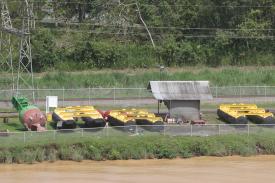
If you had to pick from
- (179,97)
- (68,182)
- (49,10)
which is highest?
(49,10)

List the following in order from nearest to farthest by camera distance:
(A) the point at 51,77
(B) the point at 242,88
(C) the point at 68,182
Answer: (C) the point at 68,182
(B) the point at 242,88
(A) the point at 51,77

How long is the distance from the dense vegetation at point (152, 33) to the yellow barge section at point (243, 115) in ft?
90.9

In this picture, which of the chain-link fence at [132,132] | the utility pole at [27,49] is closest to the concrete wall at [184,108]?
the chain-link fence at [132,132]

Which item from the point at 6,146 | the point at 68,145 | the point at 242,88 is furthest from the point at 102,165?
the point at 242,88

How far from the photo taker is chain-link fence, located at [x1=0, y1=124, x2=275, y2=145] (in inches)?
1499

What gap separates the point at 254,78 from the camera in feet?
224

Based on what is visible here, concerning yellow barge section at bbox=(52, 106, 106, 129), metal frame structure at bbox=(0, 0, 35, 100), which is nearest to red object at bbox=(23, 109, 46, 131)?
yellow barge section at bbox=(52, 106, 106, 129)

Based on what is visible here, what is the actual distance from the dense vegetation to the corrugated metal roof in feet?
90.1

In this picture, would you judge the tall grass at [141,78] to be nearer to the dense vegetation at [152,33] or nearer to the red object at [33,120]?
the dense vegetation at [152,33]

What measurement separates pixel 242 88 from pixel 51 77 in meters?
18.9

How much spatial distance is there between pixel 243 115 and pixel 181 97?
4.31 meters

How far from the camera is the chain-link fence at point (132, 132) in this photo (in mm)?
38062

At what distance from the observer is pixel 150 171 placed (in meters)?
36.2

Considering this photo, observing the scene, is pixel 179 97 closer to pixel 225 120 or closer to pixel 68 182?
pixel 225 120
